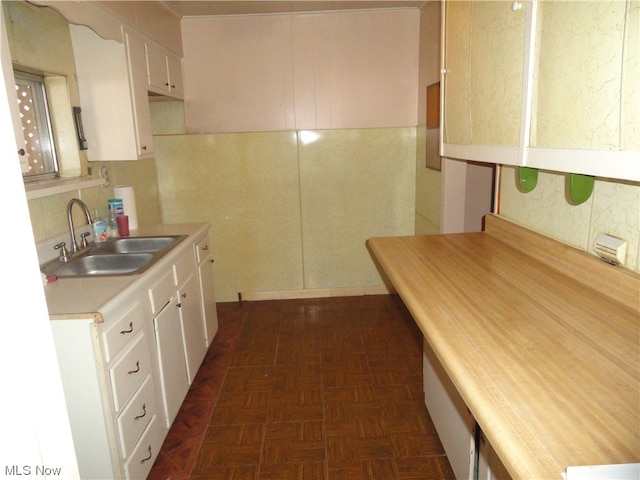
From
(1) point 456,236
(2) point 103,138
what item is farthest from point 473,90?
(2) point 103,138

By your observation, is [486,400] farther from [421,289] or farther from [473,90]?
[473,90]

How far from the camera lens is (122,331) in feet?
5.64

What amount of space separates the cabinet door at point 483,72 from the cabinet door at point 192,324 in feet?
5.51

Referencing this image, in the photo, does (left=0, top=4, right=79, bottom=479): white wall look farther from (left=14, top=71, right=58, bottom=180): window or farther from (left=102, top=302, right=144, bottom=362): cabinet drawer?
(left=14, top=71, right=58, bottom=180): window

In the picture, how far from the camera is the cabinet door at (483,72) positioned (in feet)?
4.49

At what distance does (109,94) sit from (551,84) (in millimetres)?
2352

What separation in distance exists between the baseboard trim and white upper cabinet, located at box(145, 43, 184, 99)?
1.88m

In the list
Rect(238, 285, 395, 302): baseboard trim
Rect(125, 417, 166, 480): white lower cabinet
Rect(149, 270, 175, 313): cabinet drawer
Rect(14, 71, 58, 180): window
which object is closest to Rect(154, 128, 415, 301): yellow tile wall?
Rect(238, 285, 395, 302): baseboard trim

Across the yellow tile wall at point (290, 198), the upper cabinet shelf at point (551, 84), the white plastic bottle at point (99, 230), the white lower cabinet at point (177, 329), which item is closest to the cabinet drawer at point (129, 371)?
the white lower cabinet at point (177, 329)

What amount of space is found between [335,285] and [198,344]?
1.67 meters

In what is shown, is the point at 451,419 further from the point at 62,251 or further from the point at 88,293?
the point at 62,251

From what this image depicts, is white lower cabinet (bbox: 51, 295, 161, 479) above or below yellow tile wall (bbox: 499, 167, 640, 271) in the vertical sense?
below

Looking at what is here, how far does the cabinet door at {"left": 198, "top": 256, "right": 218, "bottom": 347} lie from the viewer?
2.93 metres

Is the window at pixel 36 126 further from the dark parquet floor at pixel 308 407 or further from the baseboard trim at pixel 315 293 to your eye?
the baseboard trim at pixel 315 293
